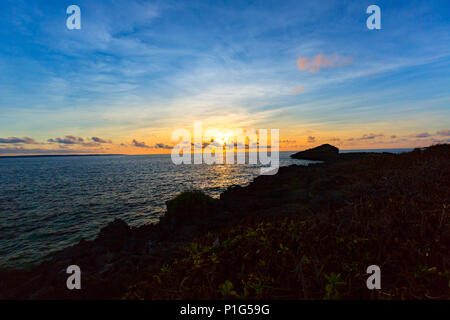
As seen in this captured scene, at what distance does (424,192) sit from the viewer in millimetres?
5883

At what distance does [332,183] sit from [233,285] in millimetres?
15717

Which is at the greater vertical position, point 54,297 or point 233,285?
point 233,285
